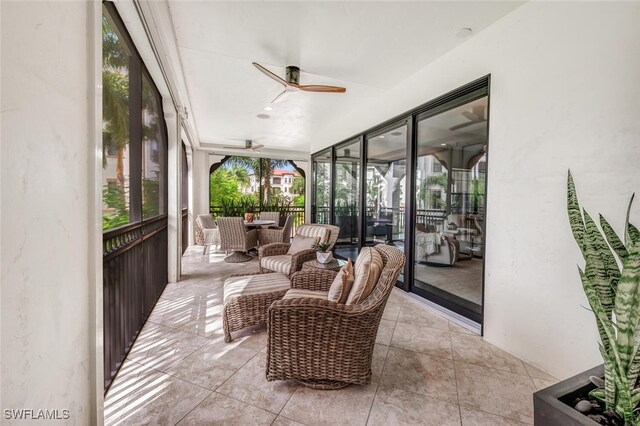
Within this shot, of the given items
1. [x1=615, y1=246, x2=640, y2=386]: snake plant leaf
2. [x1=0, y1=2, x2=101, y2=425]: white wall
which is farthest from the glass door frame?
[x1=0, y1=2, x2=101, y2=425]: white wall

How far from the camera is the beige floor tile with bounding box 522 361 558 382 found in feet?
6.06

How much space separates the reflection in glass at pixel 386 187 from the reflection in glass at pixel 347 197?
35 centimetres

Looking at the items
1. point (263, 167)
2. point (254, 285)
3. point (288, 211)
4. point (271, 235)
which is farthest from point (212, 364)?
point (263, 167)

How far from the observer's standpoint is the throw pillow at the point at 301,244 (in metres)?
A: 3.48

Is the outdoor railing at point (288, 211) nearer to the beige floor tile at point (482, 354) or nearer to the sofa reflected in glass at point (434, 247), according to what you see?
the sofa reflected in glass at point (434, 247)

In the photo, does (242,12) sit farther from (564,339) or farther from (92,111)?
(564,339)

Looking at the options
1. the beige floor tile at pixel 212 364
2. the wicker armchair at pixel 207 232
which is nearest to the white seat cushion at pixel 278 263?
the beige floor tile at pixel 212 364

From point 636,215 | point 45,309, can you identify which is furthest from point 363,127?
point 45,309

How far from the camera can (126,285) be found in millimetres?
2039

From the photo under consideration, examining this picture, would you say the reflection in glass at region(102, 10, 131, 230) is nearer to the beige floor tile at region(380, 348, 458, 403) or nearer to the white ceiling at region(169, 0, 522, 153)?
the white ceiling at region(169, 0, 522, 153)

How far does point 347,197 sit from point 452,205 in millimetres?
2532

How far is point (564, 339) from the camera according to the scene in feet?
5.97

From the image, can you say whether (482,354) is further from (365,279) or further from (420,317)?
(365,279)

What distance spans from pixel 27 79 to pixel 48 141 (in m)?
0.18
